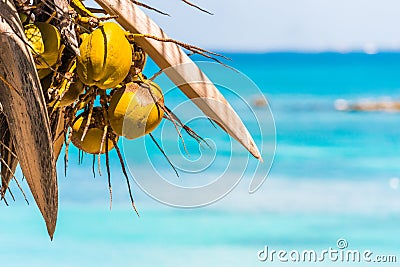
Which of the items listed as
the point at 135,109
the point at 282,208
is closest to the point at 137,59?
the point at 135,109

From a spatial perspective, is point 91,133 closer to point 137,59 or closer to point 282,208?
point 137,59

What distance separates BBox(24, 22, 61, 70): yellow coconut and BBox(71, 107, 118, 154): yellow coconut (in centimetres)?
6

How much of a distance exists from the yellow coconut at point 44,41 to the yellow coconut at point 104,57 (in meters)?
0.01

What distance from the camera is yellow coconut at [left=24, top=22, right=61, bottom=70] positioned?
40cm

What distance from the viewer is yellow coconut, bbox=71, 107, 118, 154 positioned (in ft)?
1.53

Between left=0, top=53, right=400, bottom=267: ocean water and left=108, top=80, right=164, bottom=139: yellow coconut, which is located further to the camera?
left=0, top=53, right=400, bottom=267: ocean water

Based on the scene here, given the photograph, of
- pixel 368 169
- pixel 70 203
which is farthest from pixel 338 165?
pixel 70 203

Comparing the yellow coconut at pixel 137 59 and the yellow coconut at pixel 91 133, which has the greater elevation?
the yellow coconut at pixel 137 59

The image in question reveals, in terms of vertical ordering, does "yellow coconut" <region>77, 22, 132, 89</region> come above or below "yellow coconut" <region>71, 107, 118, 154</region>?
above

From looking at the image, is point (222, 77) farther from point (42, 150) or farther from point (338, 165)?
point (338, 165)

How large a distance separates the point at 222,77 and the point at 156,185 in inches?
3.1

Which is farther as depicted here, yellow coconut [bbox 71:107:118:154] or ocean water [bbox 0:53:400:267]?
ocean water [bbox 0:53:400:267]

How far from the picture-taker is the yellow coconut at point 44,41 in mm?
405

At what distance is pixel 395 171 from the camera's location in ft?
19.1
